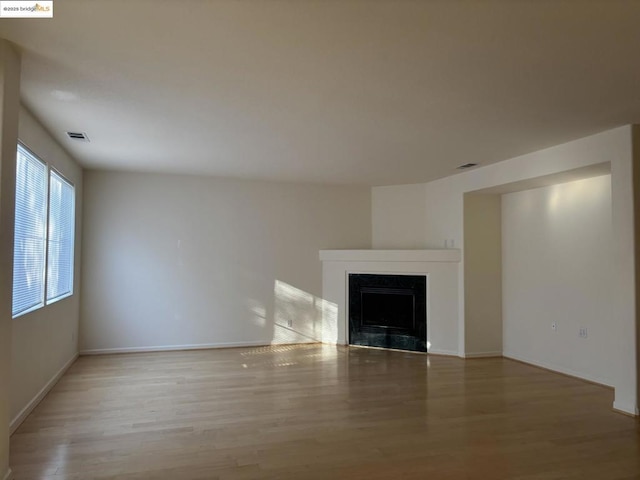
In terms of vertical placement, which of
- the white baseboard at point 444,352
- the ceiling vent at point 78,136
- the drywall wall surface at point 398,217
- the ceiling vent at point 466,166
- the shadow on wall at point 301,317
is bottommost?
the white baseboard at point 444,352

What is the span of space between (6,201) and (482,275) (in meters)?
5.50

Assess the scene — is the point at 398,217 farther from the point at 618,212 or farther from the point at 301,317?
the point at 618,212

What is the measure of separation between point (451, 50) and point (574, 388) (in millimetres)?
3907

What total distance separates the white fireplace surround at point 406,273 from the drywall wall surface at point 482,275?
0.62 feet

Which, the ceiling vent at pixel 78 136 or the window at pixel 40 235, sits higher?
the ceiling vent at pixel 78 136

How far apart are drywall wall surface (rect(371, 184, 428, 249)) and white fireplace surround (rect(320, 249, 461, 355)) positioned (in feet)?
2.16

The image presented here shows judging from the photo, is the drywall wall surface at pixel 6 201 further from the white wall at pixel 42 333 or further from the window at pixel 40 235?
the white wall at pixel 42 333

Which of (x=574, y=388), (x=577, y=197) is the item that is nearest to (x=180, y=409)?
(x=574, y=388)

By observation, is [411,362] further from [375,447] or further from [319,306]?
[375,447]

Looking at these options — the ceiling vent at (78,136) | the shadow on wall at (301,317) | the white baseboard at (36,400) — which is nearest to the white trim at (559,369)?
the shadow on wall at (301,317)

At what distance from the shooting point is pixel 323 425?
3.63 metres

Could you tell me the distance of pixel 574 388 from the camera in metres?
4.75

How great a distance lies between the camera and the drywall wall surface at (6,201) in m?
2.55

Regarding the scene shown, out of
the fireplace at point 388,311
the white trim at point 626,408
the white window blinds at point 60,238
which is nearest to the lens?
the white trim at point 626,408
